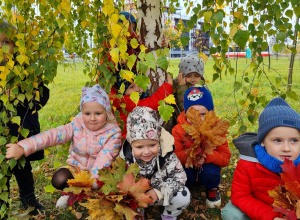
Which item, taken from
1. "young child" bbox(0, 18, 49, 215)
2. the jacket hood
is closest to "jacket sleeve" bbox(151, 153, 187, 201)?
the jacket hood

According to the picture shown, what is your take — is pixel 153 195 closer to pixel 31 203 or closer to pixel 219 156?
pixel 219 156

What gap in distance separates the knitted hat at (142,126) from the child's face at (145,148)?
4 centimetres

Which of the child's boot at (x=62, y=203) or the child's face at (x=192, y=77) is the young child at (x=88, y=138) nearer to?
the child's boot at (x=62, y=203)

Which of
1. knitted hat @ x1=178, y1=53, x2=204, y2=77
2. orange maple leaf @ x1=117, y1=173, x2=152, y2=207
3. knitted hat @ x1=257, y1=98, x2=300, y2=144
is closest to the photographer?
knitted hat @ x1=257, y1=98, x2=300, y2=144

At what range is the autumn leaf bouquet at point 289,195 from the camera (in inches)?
48.2

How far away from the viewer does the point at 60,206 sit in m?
2.20

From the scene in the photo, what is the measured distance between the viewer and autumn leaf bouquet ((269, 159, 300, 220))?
1224mm

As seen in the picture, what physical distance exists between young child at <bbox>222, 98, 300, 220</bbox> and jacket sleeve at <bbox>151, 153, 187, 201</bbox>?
1.22 feet

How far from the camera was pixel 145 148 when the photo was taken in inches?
74.1

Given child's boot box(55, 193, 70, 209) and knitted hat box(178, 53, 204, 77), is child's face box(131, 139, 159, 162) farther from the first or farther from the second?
knitted hat box(178, 53, 204, 77)

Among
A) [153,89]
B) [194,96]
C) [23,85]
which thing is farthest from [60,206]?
[194,96]

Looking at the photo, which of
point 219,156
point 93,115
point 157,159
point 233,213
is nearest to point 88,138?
point 93,115

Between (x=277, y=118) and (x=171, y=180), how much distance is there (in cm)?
87

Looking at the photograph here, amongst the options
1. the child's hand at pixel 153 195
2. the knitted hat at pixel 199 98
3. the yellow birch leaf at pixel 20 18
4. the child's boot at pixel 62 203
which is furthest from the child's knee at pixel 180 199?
the yellow birch leaf at pixel 20 18
